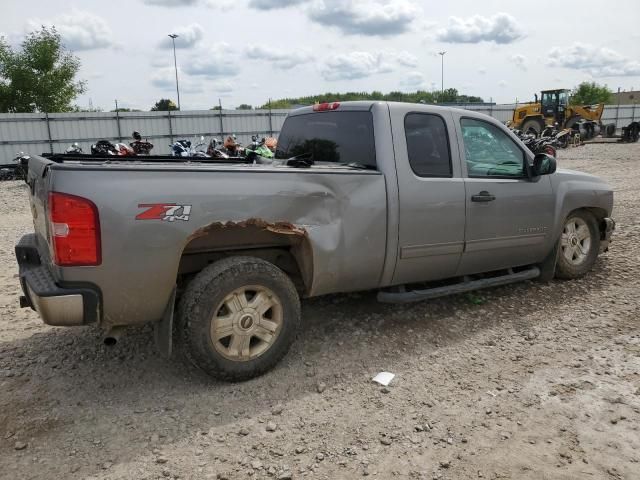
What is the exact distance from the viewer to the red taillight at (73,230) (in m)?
2.94

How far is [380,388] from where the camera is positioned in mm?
3590

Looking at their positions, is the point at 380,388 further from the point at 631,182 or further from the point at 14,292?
the point at 631,182

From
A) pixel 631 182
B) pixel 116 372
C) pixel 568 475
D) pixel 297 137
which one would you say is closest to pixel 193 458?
pixel 116 372

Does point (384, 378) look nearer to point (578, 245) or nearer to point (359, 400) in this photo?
point (359, 400)

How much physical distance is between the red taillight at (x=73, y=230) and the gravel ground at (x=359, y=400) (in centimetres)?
102

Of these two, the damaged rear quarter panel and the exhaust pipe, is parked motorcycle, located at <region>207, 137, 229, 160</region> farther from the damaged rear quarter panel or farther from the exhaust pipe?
the exhaust pipe

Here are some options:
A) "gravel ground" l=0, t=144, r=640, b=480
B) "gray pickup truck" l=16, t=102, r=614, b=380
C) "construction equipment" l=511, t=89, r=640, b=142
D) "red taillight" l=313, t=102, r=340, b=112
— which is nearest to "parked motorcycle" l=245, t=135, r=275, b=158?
"gray pickup truck" l=16, t=102, r=614, b=380

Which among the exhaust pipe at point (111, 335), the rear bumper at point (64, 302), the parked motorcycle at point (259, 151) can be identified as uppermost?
the parked motorcycle at point (259, 151)

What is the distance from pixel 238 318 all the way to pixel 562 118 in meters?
30.5

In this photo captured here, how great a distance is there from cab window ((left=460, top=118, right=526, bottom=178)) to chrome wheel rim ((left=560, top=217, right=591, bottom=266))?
1021 mm

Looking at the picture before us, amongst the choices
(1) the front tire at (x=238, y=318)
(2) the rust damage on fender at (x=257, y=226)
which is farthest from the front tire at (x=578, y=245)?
(1) the front tire at (x=238, y=318)

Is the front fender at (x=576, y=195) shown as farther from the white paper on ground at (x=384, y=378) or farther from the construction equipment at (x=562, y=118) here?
the construction equipment at (x=562, y=118)

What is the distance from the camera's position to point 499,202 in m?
4.68

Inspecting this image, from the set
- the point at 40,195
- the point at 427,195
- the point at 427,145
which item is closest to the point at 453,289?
the point at 427,195
